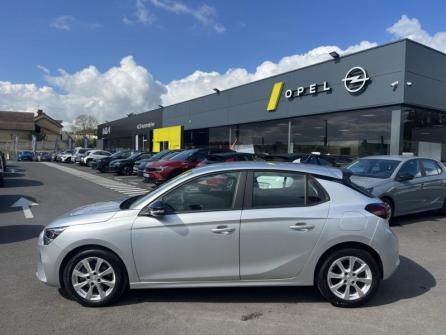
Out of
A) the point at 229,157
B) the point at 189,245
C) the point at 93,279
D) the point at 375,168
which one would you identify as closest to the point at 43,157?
the point at 229,157

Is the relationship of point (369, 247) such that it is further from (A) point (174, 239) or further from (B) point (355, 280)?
(A) point (174, 239)

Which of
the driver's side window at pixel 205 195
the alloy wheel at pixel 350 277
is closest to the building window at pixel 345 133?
the alloy wheel at pixel 350 277

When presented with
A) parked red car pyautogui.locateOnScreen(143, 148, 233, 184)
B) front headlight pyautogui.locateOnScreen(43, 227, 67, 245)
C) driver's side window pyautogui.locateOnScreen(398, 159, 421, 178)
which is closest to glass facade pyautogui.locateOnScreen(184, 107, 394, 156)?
parked red car pyautogui.locateOnScreen(143, 148, 233, 184)

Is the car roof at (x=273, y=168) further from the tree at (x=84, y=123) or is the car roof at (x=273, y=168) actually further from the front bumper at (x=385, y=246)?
the tree at (x=84, y=123)

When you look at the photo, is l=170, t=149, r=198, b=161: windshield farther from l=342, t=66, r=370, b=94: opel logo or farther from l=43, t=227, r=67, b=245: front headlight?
l=43, t=227, r=67, b=245: front headlight

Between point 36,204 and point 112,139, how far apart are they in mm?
57164

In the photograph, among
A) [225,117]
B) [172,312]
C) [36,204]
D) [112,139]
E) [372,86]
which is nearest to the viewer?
[172,312]

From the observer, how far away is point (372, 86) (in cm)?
1850

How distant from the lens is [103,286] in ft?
14.3

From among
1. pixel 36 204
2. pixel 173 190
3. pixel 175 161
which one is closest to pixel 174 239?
pixel 173 190

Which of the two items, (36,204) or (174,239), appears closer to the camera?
(174,239)

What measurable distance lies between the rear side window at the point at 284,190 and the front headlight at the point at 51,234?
Result: 2.14 meters

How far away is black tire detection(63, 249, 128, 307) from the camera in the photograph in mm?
4309

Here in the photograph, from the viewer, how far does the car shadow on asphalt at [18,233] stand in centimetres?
739
